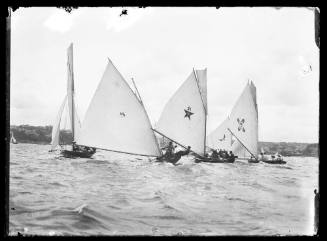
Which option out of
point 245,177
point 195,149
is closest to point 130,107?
point 195,149

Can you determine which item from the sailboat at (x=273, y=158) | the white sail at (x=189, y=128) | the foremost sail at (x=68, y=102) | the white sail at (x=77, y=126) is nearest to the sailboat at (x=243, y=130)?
the sailboat at (x=273, y=158)

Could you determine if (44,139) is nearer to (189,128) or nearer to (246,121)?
(246,121)

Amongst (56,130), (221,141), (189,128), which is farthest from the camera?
(189,128)

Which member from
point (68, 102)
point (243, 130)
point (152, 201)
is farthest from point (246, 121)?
point (68, 102)

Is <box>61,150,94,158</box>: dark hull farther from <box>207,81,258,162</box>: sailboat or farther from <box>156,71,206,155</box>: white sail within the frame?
<box>156,71,206,155</box>: white sail

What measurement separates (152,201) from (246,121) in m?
3.25

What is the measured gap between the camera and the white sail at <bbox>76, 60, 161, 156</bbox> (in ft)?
27.9

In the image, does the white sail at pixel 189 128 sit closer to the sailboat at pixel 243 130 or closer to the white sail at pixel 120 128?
the sailboat at pixel 243 130

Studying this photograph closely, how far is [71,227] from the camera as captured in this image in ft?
17.1

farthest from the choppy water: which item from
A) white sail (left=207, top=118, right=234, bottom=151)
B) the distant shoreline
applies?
white sail (left=207, top=118, right=234, bottom=151)

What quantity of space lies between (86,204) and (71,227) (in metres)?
0.45

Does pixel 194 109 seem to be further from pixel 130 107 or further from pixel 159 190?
pixel 159 190

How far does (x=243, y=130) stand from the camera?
8.87 metres
